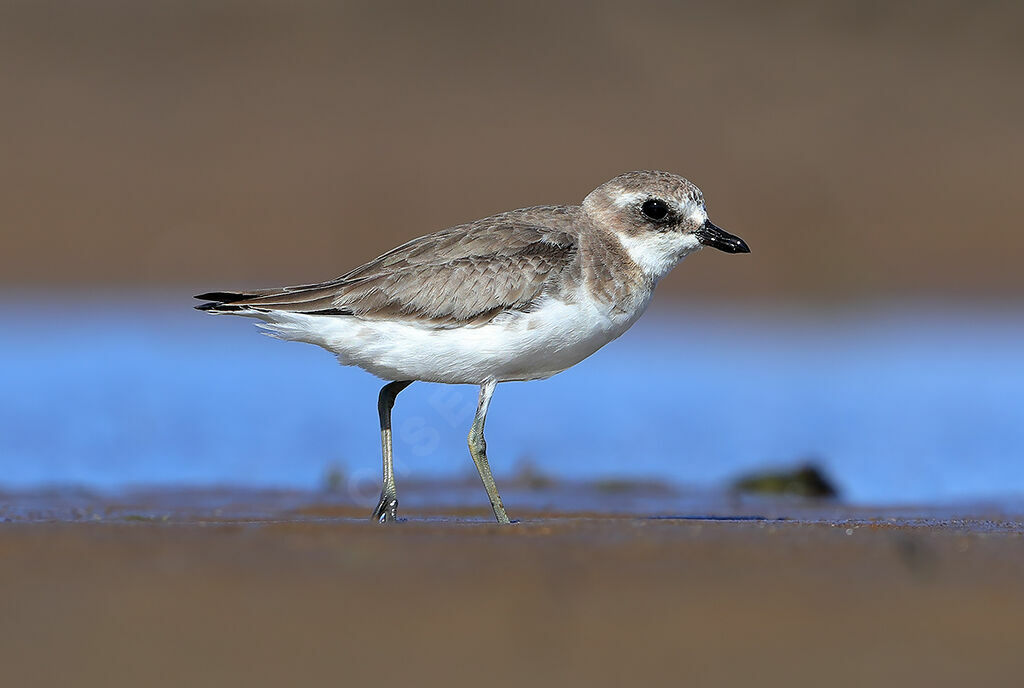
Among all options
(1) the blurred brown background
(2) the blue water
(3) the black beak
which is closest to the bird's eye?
(3) the black beak

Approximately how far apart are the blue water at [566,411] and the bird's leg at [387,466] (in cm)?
182

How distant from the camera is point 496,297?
291 inches

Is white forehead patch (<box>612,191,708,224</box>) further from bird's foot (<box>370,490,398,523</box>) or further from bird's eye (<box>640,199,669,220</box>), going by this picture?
bird's foot (<box>370,490,398,523</box>)

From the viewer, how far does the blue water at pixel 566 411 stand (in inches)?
402

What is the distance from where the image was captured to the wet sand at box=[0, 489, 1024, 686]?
421cm

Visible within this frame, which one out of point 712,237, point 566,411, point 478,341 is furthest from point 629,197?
point 566,411

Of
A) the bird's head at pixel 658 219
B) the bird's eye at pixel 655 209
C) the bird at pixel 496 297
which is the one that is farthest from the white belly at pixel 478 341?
the bird's eye at pixel 655 209

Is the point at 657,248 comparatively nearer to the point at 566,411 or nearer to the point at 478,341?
the point at 478,341

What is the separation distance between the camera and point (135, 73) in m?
23.4


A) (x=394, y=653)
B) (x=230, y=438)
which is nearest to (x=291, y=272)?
(x=230, y=438)

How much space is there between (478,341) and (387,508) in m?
0.97

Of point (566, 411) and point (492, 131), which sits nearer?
point (566, 411)

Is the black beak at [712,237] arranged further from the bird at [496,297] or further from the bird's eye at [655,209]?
the bird's eye at [655,209]

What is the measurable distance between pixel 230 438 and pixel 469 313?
3931 millimetres
